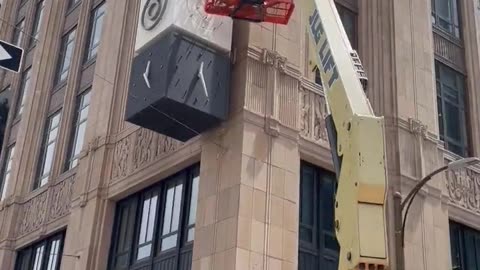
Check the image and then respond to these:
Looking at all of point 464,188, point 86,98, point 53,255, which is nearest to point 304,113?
point 464,188

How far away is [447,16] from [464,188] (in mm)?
7648

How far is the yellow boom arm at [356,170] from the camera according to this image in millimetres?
8383

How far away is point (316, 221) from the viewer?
18953 millimetres

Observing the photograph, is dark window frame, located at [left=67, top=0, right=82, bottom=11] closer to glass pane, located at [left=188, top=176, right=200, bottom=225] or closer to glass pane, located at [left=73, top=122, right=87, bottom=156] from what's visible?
glass pane, located at [left=73, top=122, right=87, bottom=156]

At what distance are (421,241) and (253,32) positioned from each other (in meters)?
8.06

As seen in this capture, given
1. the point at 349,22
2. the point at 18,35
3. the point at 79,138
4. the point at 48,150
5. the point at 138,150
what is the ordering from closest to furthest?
the point at 138,150 < the point at 349,22 < the point at 79,138 < the point at 48,150 < the point at 18,35

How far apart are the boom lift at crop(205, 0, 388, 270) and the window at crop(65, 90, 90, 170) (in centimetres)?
1660

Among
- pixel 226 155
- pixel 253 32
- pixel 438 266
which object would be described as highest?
pixel 253 32

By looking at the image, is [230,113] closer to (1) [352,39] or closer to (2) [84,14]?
(1) [352,39]

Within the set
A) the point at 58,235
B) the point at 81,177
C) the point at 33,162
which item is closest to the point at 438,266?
the point at 81,177

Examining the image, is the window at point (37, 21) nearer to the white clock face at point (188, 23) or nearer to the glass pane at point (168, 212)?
the white clock face at point (188, 23)

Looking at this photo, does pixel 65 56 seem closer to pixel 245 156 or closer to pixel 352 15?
pixel 352 15

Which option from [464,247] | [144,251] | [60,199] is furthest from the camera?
[60,199]

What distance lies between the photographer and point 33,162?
29.3 metres
